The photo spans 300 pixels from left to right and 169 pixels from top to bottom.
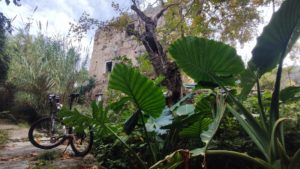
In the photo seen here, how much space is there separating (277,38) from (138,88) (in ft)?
3.54

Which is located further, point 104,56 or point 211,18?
point 104,56

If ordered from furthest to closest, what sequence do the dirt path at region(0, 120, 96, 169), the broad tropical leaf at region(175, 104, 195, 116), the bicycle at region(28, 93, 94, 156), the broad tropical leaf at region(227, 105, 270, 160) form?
the bicycle at region(28, 93, 94, 156) < the dirt path at region(0, 120, 96, 169) < the broad tropical leaf at region(175, 104, 195, 116) < the broad tropical leaf at region(227, 105, 270, 160)

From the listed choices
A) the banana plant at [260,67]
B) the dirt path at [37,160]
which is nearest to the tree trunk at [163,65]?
the dirt path at [37,160]

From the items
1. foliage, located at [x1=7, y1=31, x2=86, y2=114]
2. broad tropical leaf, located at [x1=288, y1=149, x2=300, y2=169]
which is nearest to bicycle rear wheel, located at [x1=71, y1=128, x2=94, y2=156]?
broad tropical leaf, located at [x1=288, y1=149, x2=300, y2=169]

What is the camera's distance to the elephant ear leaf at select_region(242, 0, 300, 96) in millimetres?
1793

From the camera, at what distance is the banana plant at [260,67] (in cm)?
186

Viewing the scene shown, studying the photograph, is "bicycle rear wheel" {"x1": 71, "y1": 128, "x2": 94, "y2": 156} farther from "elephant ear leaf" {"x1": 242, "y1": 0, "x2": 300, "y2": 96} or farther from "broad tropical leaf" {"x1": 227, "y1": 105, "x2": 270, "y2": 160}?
"elephant ear leaf" {"x1": 242, "y1": 0, "x2": 300, "y2": 96}

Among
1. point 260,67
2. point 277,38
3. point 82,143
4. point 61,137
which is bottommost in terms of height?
point 82,143

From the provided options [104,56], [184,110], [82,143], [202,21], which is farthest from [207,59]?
[104,56]

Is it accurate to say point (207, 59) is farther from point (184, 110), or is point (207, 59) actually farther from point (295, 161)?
point (295, 161)

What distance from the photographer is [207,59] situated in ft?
7.29

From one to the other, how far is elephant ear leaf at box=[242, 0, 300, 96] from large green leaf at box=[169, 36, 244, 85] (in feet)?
0.49

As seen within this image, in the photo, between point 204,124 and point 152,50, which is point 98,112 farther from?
point 152,50

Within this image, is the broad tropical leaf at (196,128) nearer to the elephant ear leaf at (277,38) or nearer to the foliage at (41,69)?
the elephant ear leaf at (277,38)
